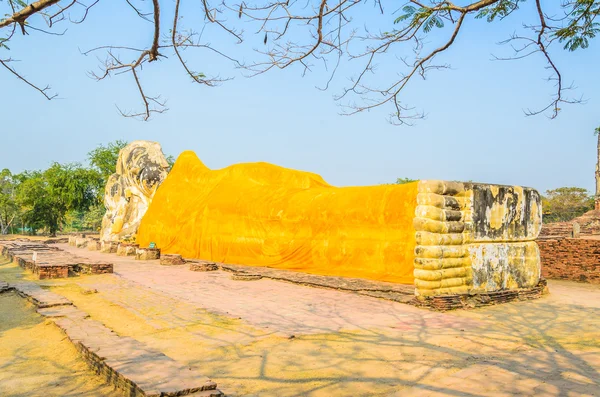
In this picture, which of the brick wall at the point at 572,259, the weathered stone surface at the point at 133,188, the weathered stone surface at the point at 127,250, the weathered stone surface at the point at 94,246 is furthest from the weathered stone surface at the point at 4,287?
the brick wall at the point at 572,259

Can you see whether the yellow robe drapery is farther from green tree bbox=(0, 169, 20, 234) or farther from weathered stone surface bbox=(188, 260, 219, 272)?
green tree bbox=(0, 169, 20, 234)

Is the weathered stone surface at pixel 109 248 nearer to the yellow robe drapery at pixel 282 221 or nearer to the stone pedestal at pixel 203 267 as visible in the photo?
the yellow robe drapery at pixel 282 221

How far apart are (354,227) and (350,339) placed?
5.73 meters

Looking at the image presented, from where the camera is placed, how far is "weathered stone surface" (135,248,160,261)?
1571 centimetres

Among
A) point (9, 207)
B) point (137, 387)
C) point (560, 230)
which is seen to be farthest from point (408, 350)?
point (9, 207)

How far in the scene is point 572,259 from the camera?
12023mm

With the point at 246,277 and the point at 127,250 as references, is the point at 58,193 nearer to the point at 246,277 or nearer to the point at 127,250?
the point at 127,250

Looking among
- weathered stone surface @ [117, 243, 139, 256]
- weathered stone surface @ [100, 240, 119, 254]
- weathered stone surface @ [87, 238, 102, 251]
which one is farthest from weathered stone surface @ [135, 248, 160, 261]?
weathered stone surface @ [87, 238, 102, 251]

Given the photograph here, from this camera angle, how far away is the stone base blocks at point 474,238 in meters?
8.02

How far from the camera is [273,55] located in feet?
13.4

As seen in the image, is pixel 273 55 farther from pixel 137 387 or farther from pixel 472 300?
pixel 472 300

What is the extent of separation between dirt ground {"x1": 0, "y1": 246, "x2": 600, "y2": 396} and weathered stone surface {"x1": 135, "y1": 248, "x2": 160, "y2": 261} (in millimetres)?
6045

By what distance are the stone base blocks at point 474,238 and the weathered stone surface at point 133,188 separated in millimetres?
15025

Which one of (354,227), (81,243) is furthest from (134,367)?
(81,243)
